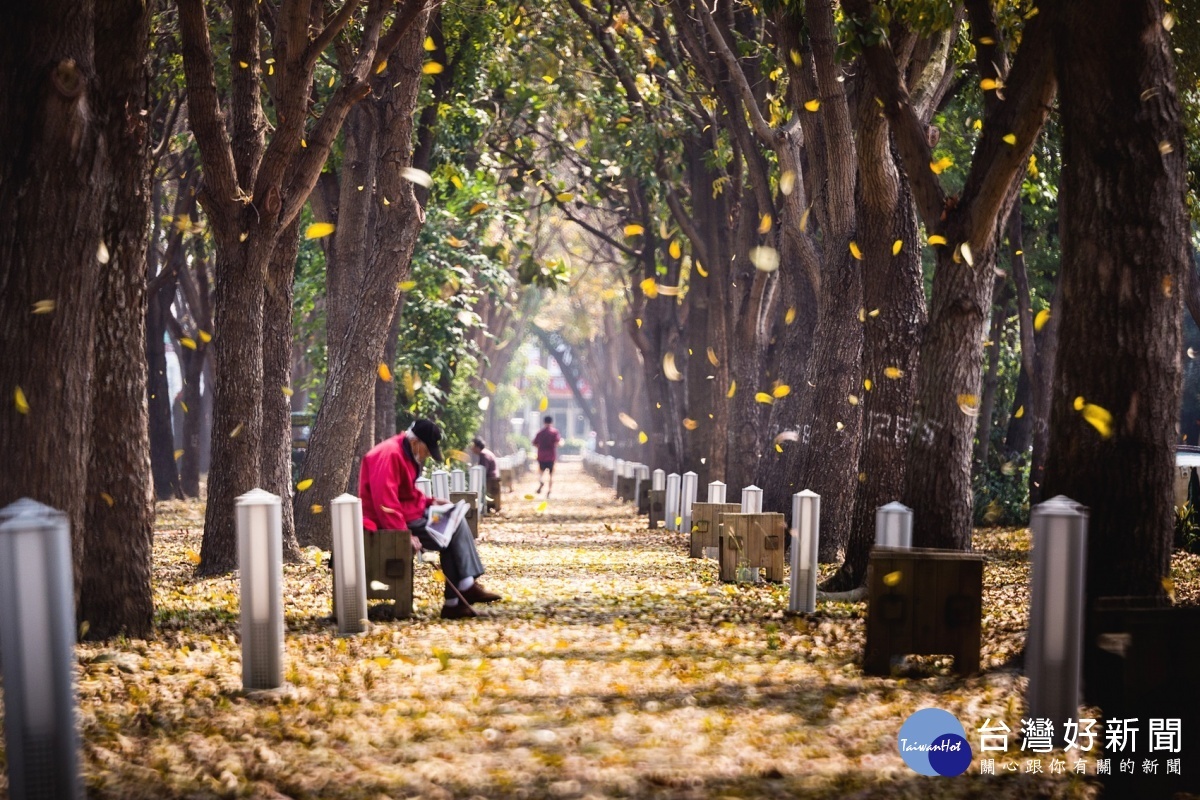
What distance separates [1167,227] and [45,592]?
564cm

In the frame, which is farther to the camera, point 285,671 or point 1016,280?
point 1016,280

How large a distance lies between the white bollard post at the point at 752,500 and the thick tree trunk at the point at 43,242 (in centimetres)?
908

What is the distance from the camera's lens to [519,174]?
26.8 meters

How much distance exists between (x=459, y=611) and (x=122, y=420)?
2956 mm

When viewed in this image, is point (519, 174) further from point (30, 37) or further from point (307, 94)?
point (30, 37)

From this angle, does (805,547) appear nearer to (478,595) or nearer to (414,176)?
(478,595)

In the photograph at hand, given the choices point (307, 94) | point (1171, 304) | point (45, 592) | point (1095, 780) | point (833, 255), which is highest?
point (307, 94)

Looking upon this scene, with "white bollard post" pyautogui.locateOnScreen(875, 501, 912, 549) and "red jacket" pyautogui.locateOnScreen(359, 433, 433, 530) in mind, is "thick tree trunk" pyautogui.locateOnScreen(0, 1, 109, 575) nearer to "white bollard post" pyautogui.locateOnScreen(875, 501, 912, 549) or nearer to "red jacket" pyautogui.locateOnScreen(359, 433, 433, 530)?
"red jacket" pyautogui.locateOnScreen(359, 433, 433, 530)

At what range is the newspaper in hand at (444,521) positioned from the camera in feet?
37.2

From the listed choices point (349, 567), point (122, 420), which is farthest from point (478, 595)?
point (122, 420)

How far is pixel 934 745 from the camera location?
6258 mm

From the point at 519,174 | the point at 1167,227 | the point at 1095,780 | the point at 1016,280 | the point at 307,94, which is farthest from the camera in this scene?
the point at 519,174

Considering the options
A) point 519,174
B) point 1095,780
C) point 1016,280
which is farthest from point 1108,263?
point 519,174

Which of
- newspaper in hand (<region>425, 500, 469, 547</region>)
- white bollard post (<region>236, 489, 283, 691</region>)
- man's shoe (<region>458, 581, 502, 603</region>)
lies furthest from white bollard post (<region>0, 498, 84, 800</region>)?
man's shoe (<region>458, 581, 502, 603</region>)
